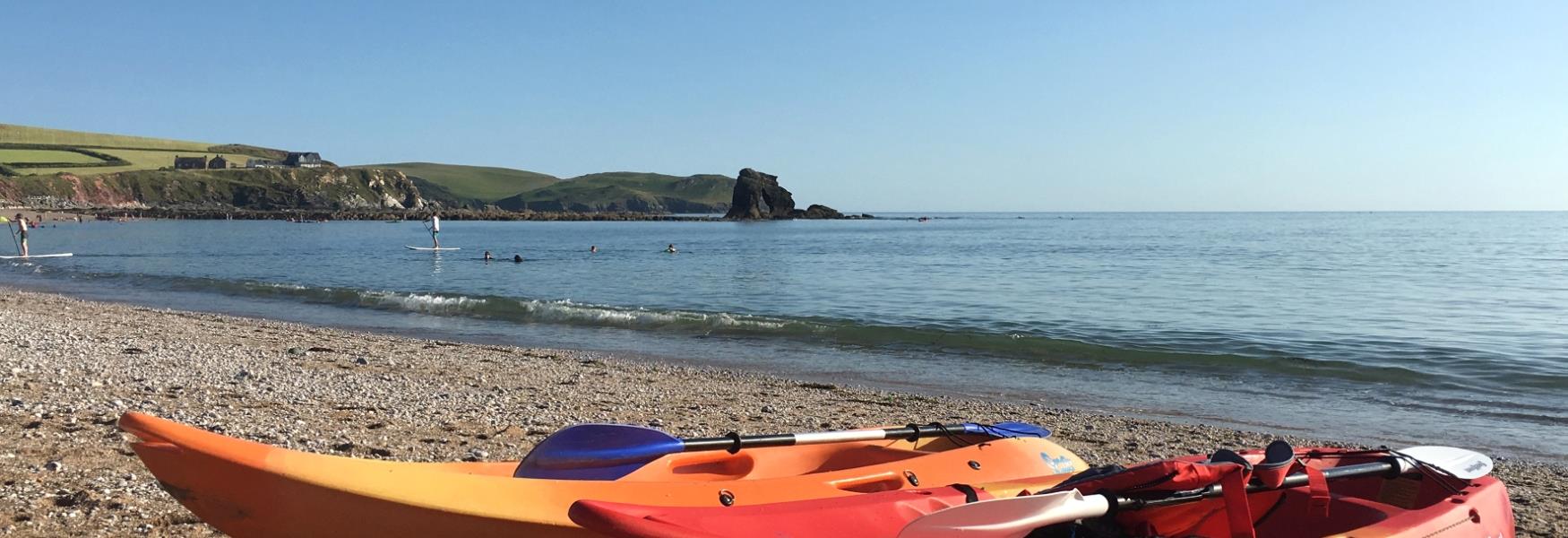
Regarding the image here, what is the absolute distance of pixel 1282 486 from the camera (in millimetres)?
4922

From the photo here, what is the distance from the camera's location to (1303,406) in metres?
11.6

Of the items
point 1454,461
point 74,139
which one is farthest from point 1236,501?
point 74,139

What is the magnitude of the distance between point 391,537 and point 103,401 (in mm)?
6554

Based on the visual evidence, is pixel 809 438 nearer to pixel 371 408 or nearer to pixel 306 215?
pixel 371 408

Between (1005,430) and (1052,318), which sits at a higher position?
(1005,430)

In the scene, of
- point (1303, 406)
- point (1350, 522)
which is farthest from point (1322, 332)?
point (1350, 522)

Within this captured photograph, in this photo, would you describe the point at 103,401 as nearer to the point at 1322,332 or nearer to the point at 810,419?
the point at 810,419

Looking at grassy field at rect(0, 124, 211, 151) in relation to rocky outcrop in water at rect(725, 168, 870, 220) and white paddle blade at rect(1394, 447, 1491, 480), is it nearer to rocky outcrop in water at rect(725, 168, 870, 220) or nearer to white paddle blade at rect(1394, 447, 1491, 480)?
rocky outcrop in water at rect(725, 168, 870, 220)

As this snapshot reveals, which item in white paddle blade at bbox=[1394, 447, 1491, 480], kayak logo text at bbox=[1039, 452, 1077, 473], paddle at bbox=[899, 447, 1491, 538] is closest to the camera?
paddle at bbox=[899, 447, 1491, 538]

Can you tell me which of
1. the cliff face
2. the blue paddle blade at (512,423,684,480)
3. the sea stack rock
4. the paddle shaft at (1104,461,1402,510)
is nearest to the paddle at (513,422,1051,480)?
the blue paddle blade at (512,423,684,480)

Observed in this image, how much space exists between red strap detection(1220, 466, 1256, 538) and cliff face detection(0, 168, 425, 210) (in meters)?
130

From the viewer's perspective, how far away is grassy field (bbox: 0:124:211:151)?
143250 mm

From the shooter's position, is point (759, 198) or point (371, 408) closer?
point (371, 408)

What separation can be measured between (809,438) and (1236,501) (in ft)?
7.81
